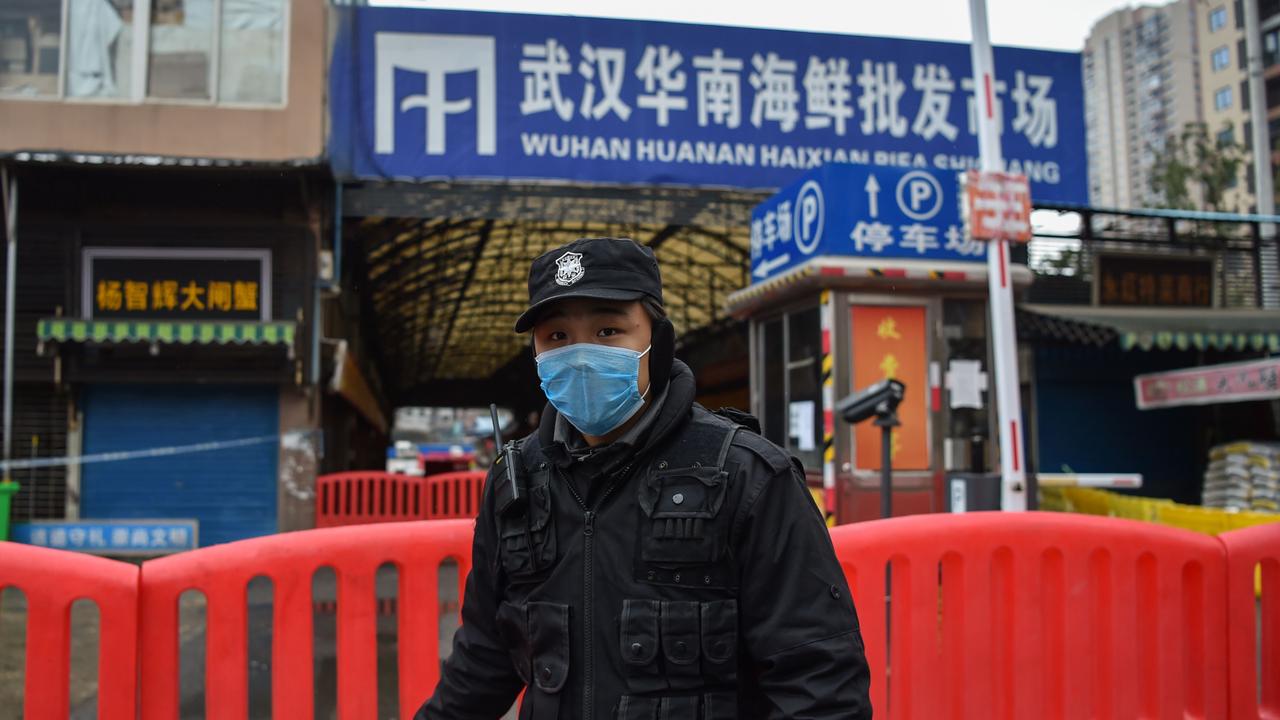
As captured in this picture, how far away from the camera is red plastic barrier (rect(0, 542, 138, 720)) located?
2926mm

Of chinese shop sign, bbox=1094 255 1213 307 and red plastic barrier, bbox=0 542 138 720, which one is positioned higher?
chinese shop sign, bbox=1094 255 1213 307

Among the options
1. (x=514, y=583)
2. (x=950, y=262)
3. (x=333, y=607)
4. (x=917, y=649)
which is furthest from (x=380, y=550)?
(x=950, y=262)

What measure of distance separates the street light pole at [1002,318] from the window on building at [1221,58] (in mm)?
72587

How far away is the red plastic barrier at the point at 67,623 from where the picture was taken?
2926mm

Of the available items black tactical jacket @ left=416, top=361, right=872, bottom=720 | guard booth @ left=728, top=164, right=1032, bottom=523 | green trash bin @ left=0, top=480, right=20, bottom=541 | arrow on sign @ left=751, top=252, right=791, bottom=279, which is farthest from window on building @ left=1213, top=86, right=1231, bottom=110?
Result: black tactical jacket @ left=416, top=361, right=872, bottom=720

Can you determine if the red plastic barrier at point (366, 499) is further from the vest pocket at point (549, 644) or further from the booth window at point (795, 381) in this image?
the vest pocket at point (549, 644)

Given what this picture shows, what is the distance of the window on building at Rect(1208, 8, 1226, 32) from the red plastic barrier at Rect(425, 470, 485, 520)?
74.1 meters

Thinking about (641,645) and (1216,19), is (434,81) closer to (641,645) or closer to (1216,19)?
(641,645)

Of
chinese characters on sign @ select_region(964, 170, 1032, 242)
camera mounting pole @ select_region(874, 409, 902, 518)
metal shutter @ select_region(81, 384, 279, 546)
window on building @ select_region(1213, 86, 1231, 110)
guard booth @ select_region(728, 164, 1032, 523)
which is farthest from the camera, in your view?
window on building @ select_region(1213, 86, 1231, 110)

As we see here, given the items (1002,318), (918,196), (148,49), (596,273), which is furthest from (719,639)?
(148,49)

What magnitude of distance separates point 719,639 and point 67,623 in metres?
2.44

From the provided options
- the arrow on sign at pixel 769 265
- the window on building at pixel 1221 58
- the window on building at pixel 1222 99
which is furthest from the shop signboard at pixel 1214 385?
the window on building at pixel 1222 99

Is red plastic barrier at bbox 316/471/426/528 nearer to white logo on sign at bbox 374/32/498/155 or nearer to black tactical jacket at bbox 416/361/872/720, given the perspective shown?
white logo on sign at bbox 374/32/498/155

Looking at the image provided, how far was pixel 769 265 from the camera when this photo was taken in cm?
1010
